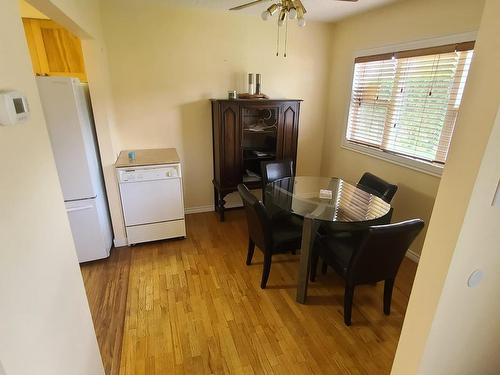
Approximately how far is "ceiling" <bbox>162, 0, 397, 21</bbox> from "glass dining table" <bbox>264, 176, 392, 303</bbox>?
1.80m

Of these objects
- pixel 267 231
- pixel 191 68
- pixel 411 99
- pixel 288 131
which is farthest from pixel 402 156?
pixel 191 68

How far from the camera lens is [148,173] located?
109 inches

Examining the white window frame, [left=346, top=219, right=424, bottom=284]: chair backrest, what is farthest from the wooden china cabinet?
[left=346, top=219, right=424, bottom=284]: chair backrest

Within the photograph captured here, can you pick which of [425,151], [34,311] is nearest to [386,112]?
[425,151]

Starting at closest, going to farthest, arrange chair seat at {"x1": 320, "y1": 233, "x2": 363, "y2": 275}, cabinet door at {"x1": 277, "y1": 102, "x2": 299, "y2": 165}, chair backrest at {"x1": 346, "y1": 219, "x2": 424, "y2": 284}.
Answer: chair backrest at {"x1": 346, "y1": 219, "x2": 424, "y2": 284} → chair seat at {"x1": 320, "y1": 233, "x2": 363, "y2": 275} → cabinet door at {"x1": 277, "y1": 102, "x2": 299, "y2": 165}

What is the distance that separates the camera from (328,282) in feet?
8.26

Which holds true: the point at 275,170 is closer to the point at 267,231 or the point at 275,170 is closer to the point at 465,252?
the point at 267,231

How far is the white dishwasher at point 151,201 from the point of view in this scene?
277 centimetres

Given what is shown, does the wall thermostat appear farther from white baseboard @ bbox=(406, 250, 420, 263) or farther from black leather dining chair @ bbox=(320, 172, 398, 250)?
white baseboard @ bbox=(406, 250, 420, 263)

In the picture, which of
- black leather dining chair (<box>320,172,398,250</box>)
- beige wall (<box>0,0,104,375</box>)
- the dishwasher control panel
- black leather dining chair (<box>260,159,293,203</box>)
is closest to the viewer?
beige wall (<box>0,0,104,375</box>)

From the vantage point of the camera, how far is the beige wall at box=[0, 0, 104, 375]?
767 mm

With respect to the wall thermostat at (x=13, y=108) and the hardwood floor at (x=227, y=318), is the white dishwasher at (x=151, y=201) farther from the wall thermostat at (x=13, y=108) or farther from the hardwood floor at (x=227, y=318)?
the wall thermostat at (x=13, y=108)

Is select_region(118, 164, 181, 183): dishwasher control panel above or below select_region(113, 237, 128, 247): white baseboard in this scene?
above

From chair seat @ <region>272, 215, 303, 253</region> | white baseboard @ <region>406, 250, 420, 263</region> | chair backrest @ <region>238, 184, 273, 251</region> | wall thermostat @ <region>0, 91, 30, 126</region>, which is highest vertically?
wall thermostat @ <region>0, 91, 30, 126</region>
